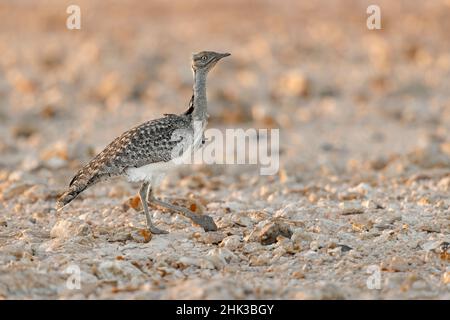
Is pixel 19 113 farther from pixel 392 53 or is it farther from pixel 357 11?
pixel 357 11

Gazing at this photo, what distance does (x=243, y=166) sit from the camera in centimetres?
1000

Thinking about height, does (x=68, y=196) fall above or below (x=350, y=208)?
above

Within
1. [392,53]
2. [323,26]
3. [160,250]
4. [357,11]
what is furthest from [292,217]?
[357,11]

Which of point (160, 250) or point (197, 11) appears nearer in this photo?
point (160, 250)

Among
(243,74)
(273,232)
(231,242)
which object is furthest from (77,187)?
(243,74)

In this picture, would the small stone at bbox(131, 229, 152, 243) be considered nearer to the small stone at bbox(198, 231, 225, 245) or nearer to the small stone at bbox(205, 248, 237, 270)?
the small stone at bbox(198, 231, 225, 245)

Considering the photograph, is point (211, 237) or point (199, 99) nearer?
point (211, 237)

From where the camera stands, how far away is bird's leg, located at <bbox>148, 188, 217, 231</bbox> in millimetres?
6520

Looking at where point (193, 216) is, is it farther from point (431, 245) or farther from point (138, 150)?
point (431, 245)

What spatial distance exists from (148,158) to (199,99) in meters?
0.78

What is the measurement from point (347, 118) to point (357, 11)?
25.2 ft

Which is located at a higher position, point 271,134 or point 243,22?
point 243,22

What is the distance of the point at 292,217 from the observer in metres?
6.88

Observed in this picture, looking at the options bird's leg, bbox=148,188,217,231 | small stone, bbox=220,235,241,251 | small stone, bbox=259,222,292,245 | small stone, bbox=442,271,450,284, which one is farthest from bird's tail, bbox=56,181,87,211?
small stone, bbox=442,271,450,284
